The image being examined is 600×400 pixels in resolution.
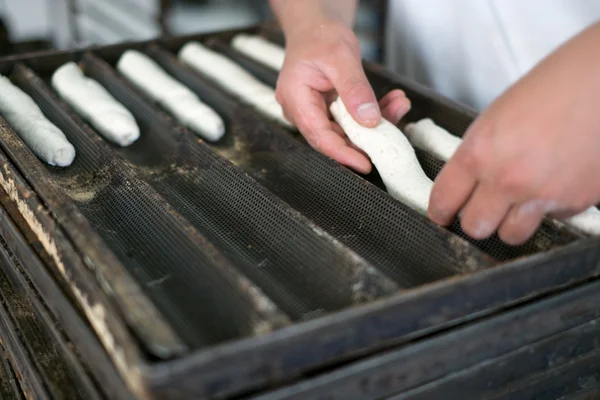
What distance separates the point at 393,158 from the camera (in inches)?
60.1

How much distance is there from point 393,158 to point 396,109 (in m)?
0.30

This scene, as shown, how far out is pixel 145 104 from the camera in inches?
74.1

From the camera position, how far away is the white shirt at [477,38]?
199cm

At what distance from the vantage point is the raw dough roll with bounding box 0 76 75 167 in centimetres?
162

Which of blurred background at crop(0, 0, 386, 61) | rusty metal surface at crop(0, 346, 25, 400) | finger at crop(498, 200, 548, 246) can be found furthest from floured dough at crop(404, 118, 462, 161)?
blurred background at crop(0, 0, 386, 61)

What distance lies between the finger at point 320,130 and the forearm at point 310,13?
10.4 inches

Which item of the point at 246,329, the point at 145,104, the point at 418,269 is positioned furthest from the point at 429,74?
the point at 246,329

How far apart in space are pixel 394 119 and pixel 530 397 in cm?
85

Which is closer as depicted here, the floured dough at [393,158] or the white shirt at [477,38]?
the floured dough at [393,158]

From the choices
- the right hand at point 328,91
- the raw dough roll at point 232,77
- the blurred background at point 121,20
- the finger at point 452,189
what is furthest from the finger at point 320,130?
the blurred background at point 121,20

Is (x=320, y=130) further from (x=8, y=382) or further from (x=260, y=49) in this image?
(x=8, y=382)

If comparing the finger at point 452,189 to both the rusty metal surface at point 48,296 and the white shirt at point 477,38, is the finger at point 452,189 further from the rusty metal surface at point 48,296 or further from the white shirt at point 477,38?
the white shirt at point 477,38

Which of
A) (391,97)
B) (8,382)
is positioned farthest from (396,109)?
(8,382)

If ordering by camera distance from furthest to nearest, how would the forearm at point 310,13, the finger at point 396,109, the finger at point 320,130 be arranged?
1. the forearm at point 310,13
2. the finger at point 396,109
3. the finger at point 320,130
